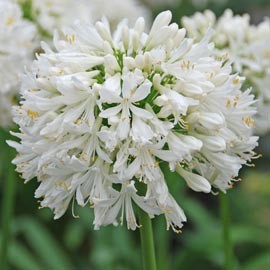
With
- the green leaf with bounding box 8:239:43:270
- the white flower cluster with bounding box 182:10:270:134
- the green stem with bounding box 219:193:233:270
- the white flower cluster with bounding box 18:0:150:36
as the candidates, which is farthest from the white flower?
the green leaf with bounding box 8:239:43:270

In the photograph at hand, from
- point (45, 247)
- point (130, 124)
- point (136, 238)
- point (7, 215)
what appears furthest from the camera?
point (136, 238)

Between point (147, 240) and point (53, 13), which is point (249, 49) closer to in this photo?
point (53, 13)

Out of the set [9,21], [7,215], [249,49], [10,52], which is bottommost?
[7,215]

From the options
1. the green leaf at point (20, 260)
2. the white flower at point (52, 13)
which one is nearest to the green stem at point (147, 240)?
the white flower at point (52, 13)

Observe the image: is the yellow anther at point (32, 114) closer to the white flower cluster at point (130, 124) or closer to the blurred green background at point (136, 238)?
the white flower cluster at point (130, 124)

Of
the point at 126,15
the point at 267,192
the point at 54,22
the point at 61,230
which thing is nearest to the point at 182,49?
the point at 54,22

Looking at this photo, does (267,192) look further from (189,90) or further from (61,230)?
(189,90)

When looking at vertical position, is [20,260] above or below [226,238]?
below

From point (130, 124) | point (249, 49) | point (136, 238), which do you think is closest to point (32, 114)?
point (130, 124)
